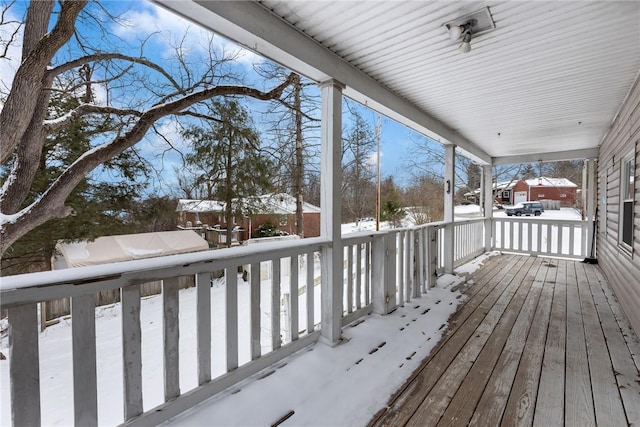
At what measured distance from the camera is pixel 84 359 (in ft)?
4.34

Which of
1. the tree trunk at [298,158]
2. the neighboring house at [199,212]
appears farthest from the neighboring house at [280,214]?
the neighboring house at [199,212]

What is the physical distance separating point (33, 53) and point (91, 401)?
210 inches

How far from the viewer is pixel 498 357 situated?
92.4 inches

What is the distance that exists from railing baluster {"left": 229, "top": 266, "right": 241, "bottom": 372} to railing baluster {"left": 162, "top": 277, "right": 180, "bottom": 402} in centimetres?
33

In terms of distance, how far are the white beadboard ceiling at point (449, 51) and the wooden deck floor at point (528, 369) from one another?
A: 245cm

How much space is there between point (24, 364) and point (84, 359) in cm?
20

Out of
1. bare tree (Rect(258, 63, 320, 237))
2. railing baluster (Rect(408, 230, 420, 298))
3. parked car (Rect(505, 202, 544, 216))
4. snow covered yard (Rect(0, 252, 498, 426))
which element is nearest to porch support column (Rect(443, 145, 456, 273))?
snow covered yard (Rect(0, 252, 498, 426))

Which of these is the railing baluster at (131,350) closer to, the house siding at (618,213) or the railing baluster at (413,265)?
the railing baluster at (413,265)

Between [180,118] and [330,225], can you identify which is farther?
[180,118]

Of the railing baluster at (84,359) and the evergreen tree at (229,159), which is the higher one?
the evergreen tree at (229,159)

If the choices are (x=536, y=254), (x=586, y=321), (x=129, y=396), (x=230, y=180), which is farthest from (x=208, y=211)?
(x=536, y=254)

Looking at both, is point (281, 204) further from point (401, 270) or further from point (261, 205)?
point (401, 270)

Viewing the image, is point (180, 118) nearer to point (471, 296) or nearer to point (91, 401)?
point (91, 401)

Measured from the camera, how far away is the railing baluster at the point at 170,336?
1.62 meters
